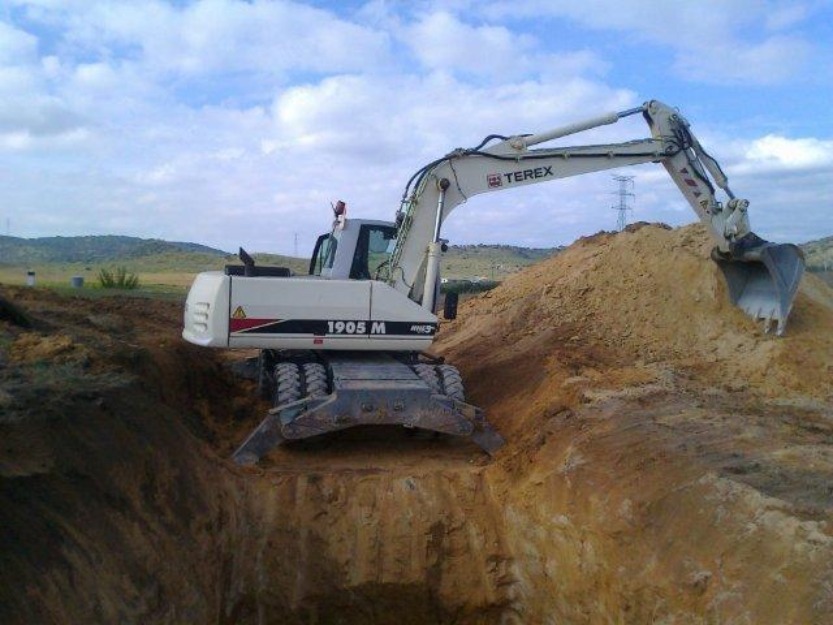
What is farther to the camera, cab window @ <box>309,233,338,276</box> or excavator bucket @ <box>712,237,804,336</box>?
cab window @ <box>309,233,338,276</box>

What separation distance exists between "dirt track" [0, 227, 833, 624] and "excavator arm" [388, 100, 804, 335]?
460 mm

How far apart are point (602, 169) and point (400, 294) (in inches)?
130

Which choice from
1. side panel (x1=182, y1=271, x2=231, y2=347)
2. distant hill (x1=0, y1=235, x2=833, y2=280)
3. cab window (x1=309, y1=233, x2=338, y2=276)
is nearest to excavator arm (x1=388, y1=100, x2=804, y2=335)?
cab window (x1=309, y1=233, x2=338, y2=276)

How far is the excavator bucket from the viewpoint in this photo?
9875 mm

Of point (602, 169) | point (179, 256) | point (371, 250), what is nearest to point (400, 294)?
point (371, 250)

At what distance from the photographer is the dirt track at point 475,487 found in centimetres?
541

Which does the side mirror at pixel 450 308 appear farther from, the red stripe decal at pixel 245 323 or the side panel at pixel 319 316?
the red stripe decal at pixel 245 323

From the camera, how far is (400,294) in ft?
30.9

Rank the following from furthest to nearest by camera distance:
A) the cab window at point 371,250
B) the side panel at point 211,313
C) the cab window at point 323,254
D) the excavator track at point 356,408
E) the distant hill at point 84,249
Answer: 1. the distant hill at point 84,249
2. the cab window at point 323,254
3. the cab window at point 371,250
4. the side panel at point 211,313
5. the excavator track at point 356,408

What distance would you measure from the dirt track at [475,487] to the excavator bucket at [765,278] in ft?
0.73

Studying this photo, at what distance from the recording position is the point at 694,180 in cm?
1066

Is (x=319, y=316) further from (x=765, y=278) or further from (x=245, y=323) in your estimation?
(x=765, y=278)

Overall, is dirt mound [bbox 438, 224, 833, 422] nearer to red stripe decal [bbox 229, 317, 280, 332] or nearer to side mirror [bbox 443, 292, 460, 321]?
side mirror [bbox 443, 292, 460, 321]

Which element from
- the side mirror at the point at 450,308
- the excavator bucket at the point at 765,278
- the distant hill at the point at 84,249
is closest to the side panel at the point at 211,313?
the side mirror at the point at 450,308
